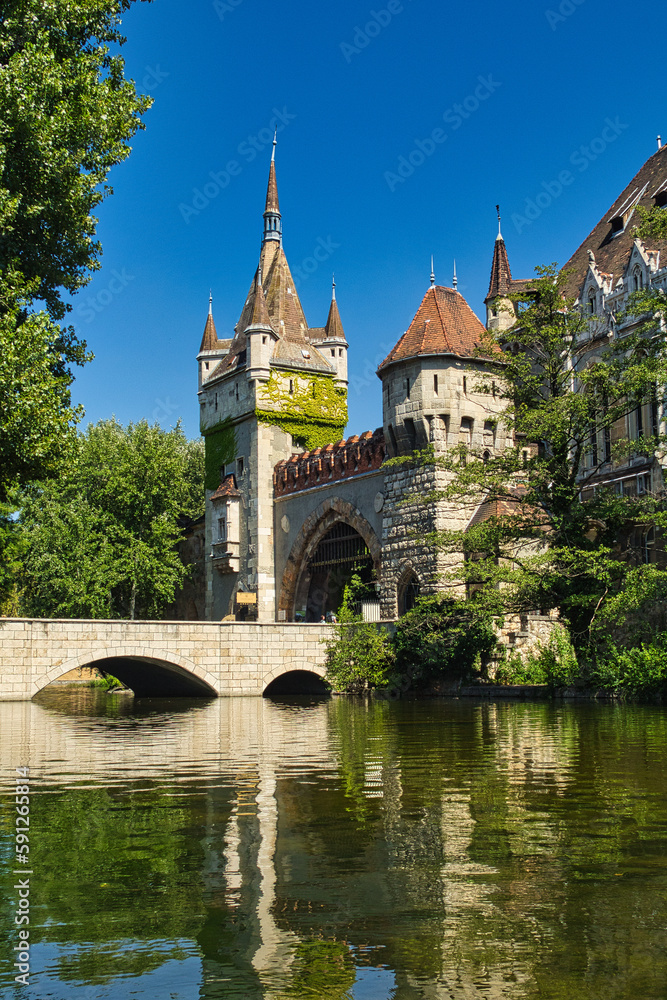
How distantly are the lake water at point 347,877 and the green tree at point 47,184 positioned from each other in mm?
4902

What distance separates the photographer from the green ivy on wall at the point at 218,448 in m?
43.2

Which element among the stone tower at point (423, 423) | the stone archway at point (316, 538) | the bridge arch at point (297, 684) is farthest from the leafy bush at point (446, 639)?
the stone archway at point (316, 538)

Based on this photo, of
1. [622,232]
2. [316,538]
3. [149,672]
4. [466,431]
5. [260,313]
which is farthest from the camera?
[260,313]

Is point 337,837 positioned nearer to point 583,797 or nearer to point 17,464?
point 583,797

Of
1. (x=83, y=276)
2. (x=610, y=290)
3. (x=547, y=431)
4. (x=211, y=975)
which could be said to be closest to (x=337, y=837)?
(x=211, y=975)

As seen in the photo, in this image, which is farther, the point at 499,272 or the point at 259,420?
the point at 259,420

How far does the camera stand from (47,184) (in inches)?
577

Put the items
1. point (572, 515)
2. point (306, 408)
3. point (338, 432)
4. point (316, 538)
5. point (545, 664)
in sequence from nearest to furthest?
point (572, 515), point (545, 664), point (316, 538), point (306, 408), point (338, 432)

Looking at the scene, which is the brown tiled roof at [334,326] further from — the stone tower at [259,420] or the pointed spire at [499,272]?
the pointed spire at [499,272]

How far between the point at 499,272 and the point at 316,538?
38.8 feet

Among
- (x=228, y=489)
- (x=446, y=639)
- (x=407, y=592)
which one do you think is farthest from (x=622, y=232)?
(x=228, y=489)

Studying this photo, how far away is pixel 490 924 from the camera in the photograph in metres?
4.58

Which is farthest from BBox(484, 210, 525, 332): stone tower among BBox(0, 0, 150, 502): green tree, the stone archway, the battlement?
BBox(0, 0, 150, 502): green tree

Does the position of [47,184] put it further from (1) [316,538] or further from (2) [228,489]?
(2) [228,489]
